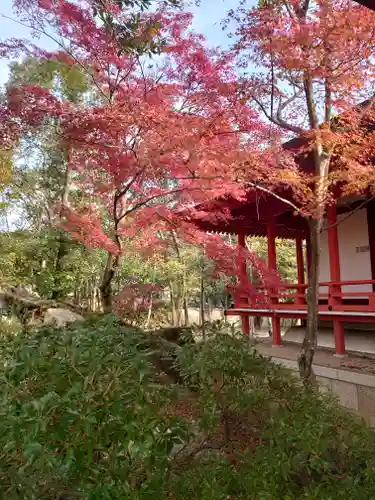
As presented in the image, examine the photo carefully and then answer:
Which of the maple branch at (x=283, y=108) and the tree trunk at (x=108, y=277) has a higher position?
the maple branch at (x=283, y=108)

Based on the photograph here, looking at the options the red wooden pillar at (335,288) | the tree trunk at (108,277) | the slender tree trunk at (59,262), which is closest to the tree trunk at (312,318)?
the red wooden pillar at (335,288)

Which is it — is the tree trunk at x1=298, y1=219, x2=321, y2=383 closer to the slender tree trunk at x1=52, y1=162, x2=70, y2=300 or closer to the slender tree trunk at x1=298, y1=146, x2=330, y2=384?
the slender tree trunk at x1=298, y1=146, x2=330, y2=384

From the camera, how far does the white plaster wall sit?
844 centimetres

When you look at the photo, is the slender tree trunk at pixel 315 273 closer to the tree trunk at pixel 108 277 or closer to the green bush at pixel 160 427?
the green bush at pixel 160 427

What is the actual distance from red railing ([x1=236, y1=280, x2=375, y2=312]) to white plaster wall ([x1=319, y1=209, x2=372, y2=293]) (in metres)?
0.30

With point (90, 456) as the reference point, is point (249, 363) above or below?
above

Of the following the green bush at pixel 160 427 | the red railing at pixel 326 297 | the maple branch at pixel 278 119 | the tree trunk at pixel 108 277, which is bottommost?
the green bush at pixel 160 427

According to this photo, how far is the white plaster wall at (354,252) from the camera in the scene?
8.44m

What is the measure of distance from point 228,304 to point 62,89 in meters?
15.5

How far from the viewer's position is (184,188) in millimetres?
6191

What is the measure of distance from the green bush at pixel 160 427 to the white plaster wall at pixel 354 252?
6542mm

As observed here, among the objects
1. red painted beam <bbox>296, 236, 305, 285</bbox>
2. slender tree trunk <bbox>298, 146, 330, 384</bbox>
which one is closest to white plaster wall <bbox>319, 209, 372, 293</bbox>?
red painted beam <bbox>296, 236, 305, 285</bbox>

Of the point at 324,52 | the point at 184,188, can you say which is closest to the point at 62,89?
the point at 184,188

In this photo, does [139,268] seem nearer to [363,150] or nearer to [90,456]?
[363,150]
